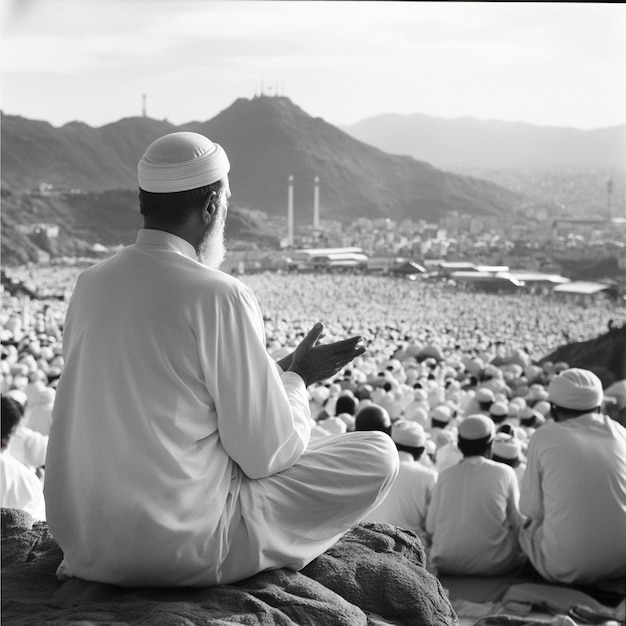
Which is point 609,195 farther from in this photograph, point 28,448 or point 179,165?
point 179,165

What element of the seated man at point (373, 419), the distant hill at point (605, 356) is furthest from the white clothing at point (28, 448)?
the distant hill at point (605, 356)

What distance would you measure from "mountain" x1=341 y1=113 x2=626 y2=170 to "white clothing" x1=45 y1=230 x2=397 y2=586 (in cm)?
3627

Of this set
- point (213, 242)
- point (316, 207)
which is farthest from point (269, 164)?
point (213, 242)

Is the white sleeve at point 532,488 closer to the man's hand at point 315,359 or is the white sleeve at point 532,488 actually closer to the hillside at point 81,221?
the man's hand at point 315,359

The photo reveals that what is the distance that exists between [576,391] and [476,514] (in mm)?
410

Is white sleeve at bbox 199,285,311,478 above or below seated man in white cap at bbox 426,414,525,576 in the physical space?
above

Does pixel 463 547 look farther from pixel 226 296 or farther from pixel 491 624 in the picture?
pixel 226 296

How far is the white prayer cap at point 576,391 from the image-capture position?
2.06 meters

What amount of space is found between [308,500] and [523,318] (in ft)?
59.2

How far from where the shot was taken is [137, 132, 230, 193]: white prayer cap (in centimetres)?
114

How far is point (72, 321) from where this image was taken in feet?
3.79

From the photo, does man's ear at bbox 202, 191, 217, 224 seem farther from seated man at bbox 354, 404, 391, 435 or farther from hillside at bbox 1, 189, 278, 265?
hillside at bbox 1, 189, 278, 265

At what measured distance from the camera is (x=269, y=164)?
2922 cm

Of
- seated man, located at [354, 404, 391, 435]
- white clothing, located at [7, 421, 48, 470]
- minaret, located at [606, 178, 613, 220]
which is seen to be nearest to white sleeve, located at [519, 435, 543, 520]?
seated man, located at [354, 404, 391, 435]
